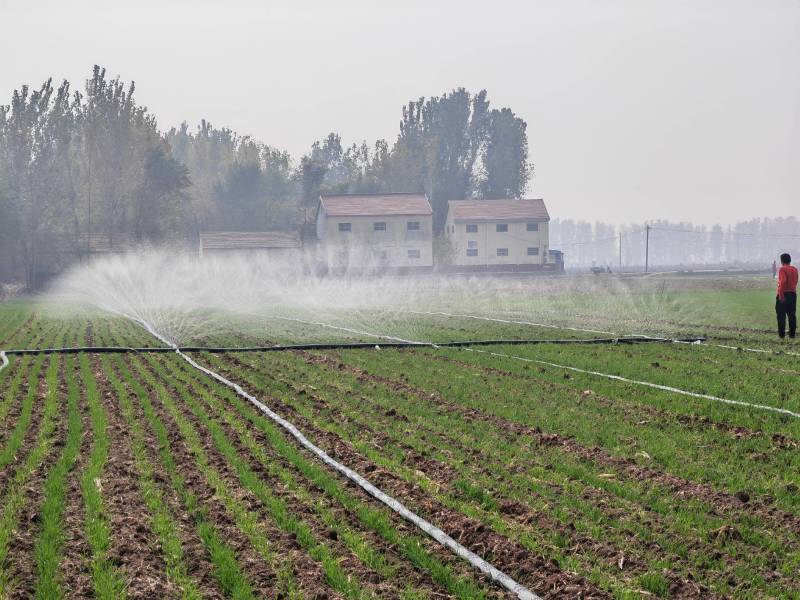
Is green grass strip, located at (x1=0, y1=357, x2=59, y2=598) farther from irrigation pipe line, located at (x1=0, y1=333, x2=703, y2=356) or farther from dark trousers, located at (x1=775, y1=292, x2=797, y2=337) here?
dark trousers, located at (x1=775, y1=292, x2=797, y2=337)

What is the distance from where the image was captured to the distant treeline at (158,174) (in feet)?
235

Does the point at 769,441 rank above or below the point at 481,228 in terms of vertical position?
below

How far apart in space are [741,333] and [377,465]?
19.1m

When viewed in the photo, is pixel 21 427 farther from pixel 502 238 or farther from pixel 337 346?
pixel 502 238

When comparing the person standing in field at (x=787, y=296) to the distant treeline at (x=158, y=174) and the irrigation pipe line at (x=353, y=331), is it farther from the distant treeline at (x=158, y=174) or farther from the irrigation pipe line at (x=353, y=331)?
the distant treeline at (x=158, y=174)

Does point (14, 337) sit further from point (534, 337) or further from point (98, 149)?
point (98, 149)

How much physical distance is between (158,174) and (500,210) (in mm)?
39175

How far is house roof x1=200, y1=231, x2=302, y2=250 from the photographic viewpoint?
8250 centimetres

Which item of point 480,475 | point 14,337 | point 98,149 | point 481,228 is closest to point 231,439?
point 480,475

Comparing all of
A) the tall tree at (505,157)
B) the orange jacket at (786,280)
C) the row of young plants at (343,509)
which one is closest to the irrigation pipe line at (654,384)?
the orange jacket at (786,280)

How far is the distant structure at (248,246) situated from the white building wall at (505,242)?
23.3 metres

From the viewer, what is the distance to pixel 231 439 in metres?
11.0

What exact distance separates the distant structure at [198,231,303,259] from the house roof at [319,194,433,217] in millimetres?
9725

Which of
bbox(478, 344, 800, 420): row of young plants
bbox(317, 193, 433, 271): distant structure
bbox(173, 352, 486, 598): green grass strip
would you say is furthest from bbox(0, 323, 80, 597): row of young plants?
bbox(317, 193, 433, 271): distant structure
